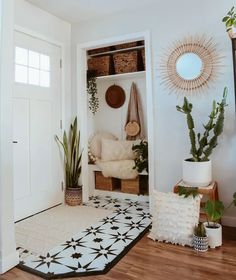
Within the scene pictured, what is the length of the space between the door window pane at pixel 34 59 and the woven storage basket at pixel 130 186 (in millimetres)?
1936

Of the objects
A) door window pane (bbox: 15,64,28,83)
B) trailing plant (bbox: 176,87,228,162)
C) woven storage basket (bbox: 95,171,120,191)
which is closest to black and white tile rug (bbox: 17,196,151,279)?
woven storage basket (bbox: 95,171,120,191)

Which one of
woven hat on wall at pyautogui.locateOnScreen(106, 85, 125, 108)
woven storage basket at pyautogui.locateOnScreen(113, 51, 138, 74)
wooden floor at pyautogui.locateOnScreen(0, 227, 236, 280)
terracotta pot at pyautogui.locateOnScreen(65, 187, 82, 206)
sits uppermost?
woven storage basket at pyautogui.locateOnScreen(113, 51, 138, 74)

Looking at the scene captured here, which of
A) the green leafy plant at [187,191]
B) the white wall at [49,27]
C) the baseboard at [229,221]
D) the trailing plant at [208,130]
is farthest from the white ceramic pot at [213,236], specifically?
the white wall at [49,27]

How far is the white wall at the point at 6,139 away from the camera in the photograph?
186cm

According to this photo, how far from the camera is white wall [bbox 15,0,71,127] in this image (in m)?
2.88

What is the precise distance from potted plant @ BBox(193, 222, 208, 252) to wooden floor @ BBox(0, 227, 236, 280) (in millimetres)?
51

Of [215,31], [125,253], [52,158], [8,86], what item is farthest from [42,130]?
[215,31]

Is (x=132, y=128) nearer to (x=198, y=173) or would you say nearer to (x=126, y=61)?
(x=126, y=61)

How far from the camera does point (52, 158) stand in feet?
10.9

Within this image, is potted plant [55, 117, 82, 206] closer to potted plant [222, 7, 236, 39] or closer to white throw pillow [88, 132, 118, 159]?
white throw pillow [88, 132, 118, 159]

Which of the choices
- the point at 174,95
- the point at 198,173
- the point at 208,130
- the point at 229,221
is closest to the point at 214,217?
the point at 198,173

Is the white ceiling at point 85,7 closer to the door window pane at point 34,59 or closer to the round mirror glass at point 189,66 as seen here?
the door window pane at point 34,59

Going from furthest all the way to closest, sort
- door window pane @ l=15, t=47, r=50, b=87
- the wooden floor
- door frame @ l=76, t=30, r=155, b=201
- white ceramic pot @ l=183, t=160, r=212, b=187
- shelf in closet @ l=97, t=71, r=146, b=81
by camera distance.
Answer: shelf in closet @ l=97, t=71, r=146, b=81, door frame @ l=76, t=30, r=155, b=201, door window pane @ l=15, t=47, r=50, b=87, white ceramic pot @ l=183, t=160, r=212, b=187, the wooden floor

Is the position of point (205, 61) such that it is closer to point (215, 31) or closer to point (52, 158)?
point (215, 31)
